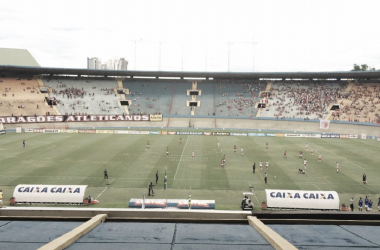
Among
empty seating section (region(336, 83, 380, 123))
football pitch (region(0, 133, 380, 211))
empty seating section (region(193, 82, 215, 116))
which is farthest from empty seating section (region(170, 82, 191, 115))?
empty seating section (region(336, 83, 380, 123))

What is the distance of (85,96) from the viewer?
84.5 metres

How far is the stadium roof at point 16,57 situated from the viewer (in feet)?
379

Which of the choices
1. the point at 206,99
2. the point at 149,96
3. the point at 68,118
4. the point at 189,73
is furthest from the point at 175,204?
the point at 189,73

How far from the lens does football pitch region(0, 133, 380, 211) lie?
2619 centimetres

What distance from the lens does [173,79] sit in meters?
96.4

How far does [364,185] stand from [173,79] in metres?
74.3

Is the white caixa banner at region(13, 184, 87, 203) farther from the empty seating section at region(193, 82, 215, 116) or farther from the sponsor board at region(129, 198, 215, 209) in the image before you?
the empty seating section at region(193, 82, 215, 116)

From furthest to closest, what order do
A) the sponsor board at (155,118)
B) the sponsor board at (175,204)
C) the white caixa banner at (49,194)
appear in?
the sponsor board at (155,118), the white caixa banner at (49,194), the sponsor board at (175,204)

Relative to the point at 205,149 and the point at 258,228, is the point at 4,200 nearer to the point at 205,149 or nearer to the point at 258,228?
the point at 258,228

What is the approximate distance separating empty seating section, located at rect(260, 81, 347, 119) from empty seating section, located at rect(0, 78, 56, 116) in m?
57.3

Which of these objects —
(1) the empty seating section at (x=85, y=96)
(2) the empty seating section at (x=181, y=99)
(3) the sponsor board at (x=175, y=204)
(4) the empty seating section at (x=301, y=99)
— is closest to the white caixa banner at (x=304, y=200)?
(3) the sponsor board at (x=175, y=204)

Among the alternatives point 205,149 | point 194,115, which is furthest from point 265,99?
point 205,149

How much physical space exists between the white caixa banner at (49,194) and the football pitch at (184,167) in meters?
1.82

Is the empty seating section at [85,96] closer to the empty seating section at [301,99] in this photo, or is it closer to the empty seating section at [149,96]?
the empty seating section at [149,96]
